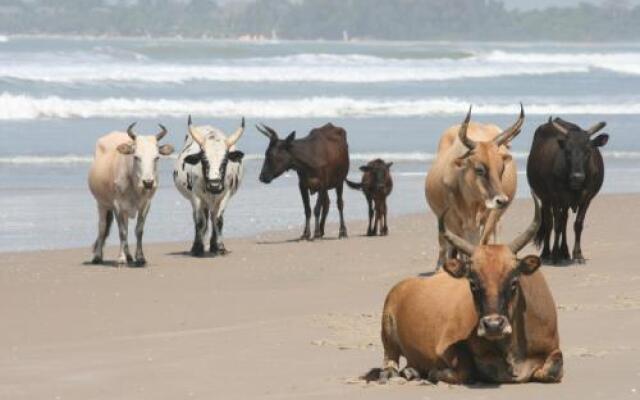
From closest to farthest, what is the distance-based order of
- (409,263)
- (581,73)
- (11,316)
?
1. (11,316)
2. (409,263)
3. (581,73)

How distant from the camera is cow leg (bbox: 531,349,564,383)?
914 cm

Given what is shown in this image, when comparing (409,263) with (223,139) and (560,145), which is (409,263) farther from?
(223,139)

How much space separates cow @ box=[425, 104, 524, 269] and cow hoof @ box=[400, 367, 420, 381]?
3914mm

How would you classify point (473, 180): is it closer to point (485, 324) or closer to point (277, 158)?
point (485, 324)

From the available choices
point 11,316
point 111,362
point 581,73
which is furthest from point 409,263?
point 581,73

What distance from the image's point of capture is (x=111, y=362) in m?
10.7

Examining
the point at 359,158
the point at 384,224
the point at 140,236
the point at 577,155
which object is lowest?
the point at 359,158

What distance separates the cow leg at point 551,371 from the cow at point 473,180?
13.7 ft

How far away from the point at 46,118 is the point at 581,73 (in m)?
39.3

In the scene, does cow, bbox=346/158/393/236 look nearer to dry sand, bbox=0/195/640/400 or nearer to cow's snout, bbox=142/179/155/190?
dry sand, bbox=0/195/640/400

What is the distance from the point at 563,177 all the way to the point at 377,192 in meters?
3.71

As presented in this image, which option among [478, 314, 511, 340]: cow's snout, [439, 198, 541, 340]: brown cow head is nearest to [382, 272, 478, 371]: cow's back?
[439, 198, 541, 340]: brown cow head

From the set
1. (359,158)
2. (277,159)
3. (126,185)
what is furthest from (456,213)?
(359,158)

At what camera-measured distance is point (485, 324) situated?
877cm
